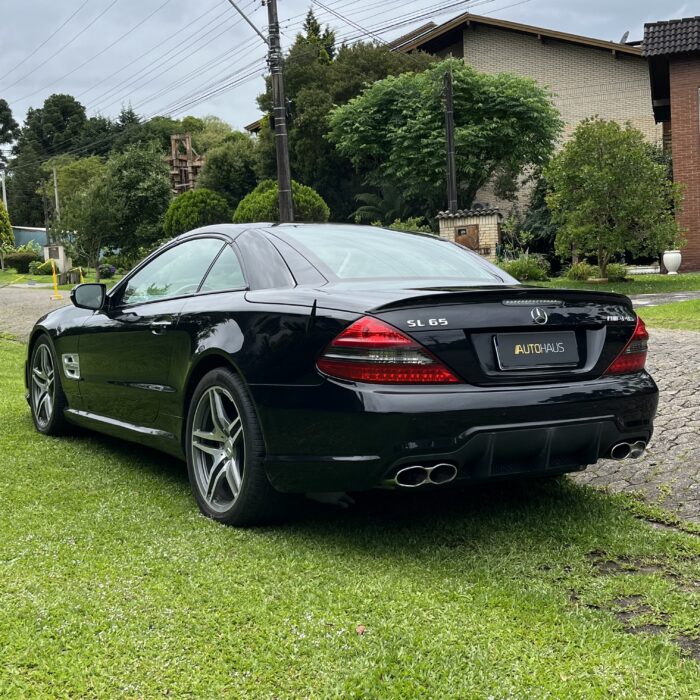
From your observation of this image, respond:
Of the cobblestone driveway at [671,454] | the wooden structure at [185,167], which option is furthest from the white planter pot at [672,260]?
the wooden structure at [185,167]

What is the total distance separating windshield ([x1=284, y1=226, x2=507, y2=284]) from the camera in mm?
4125

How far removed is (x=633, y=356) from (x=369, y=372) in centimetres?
130

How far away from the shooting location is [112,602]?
2986 mm

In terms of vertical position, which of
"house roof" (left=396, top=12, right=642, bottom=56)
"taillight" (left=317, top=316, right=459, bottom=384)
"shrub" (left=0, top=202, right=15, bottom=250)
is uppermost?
"house roof" (left=396, top=12, right=642, bottom=56)

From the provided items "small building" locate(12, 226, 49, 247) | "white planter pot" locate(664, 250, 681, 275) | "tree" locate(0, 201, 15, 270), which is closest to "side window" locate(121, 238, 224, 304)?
"white planter pot" locate(664, 250, 681, 275)

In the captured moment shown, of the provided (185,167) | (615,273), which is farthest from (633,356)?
(185,167)

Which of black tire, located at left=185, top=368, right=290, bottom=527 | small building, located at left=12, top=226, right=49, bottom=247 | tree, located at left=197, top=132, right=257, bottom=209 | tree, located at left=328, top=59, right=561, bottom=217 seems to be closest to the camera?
black tire, located at left=185, top=368, right=290, bottom=527

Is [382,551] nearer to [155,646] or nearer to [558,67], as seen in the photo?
[155,646]

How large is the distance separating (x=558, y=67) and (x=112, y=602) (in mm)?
40705

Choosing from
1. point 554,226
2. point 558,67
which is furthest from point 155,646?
point 558,67

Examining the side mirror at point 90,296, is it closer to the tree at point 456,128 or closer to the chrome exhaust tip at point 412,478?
the chrome exhaust tip at point 412,478

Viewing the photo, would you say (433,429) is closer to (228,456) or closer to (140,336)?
(228,456)

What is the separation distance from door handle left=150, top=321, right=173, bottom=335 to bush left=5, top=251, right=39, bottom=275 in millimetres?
53329

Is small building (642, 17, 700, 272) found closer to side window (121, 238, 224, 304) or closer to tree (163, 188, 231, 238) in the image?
tree (163, 188, 231, 238)
